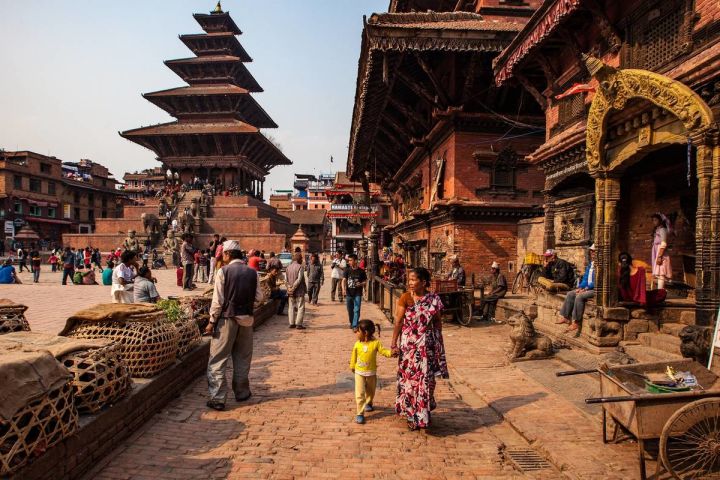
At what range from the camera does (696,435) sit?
10.7ft

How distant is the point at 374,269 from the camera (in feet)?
61.5

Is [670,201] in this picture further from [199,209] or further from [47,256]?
[47,256]

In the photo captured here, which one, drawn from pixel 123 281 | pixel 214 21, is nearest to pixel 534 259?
pixel 123 281

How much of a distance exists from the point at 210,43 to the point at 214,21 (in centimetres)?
303

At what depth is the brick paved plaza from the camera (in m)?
3.72

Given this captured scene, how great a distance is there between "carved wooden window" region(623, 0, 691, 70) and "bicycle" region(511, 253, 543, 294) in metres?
5.53

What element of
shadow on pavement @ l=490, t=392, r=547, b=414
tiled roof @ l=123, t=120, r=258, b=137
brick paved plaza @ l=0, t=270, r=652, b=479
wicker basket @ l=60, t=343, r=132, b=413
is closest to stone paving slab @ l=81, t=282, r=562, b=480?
brick paved plaza @ l=0, t=270, r=652, b=479

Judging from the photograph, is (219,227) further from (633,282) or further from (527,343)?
(633,282)

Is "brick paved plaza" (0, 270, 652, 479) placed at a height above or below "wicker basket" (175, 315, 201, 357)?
below

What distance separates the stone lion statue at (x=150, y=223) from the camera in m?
34.8

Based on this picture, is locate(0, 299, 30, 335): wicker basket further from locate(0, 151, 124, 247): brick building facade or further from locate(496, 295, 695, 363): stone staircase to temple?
locate(0, 151, 124, 247): brick building facade

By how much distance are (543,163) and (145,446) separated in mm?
9773

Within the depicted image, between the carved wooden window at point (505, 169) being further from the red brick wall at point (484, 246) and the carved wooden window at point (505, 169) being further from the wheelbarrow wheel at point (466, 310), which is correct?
the wheelbarrow wheel at point (466, 310)

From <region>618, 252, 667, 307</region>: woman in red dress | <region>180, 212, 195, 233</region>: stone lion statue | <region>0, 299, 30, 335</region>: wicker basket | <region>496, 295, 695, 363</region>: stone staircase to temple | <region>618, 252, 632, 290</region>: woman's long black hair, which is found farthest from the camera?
<region>180, 212, 195, 233</region>: stone lion statue
